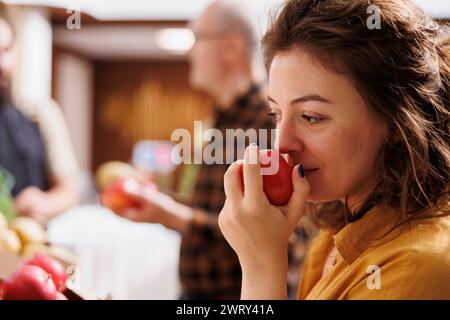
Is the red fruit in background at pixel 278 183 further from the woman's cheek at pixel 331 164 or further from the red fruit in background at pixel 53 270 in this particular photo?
the red fruit in background at pixel 53 270

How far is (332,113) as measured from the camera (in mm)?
691

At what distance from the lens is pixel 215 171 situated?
65.0 inches

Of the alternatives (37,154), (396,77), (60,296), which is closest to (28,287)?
(60,296)

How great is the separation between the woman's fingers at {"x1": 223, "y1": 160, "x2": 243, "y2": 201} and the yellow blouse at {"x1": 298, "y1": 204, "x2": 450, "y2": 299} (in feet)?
0.54

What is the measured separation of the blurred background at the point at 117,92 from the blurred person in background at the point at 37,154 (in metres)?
0.13

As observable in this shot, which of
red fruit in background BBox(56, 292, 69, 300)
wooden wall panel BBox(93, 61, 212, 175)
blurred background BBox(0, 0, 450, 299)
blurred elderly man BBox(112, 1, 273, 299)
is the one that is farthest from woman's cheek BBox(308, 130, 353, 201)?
wooden wall panel BBox(93, 61, 212, 175)

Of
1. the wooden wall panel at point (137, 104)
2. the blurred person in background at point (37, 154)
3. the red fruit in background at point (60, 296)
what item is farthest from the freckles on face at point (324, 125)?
the wooden wall panel at point (137, 104)

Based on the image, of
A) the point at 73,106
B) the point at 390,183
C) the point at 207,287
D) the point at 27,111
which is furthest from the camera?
the point at 73,106

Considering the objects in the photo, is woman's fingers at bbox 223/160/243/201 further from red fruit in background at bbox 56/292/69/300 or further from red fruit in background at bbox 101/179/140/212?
red fruit in background at bbox 101/179/140/212

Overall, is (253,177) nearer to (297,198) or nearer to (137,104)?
(297,198)
